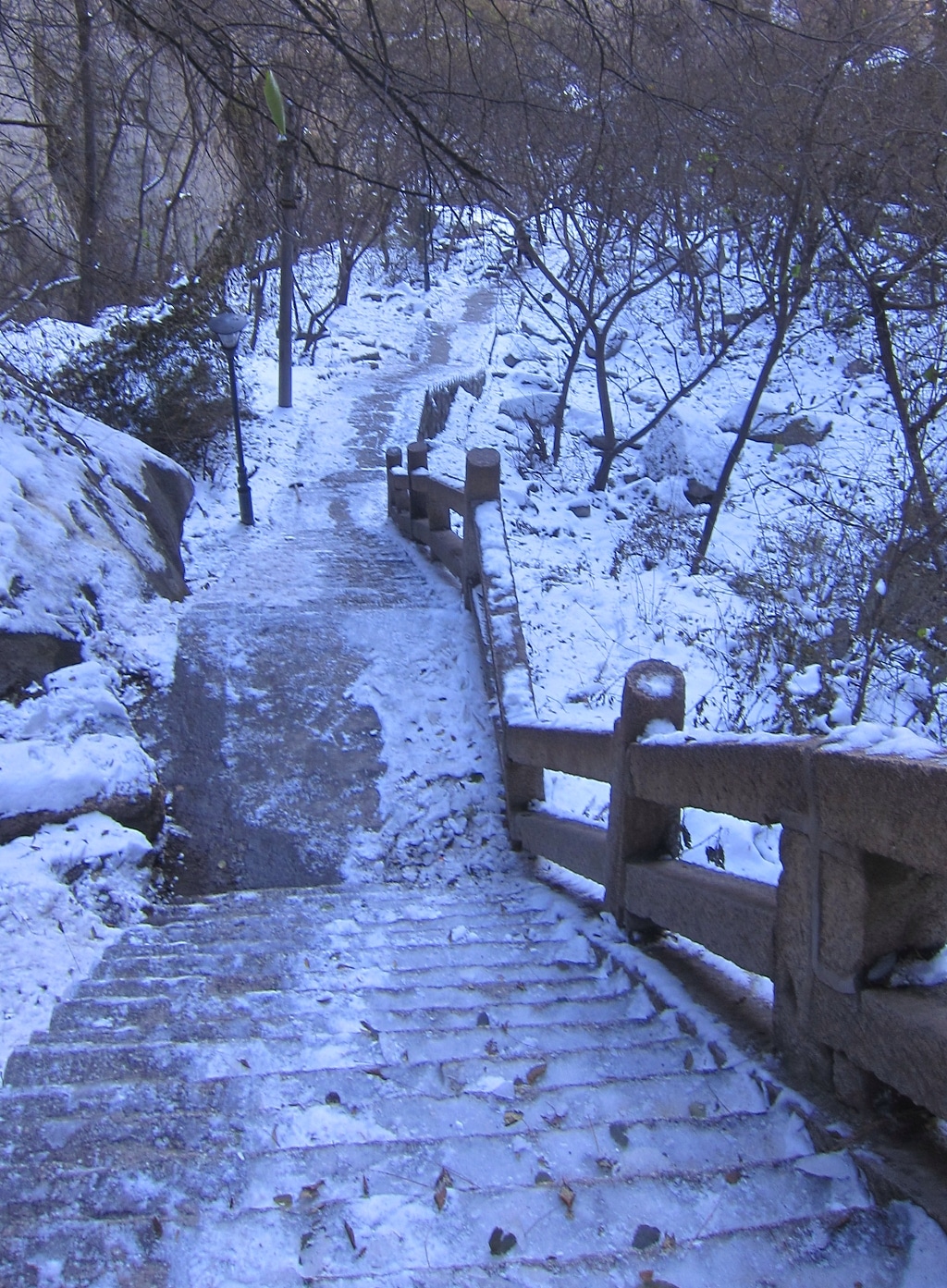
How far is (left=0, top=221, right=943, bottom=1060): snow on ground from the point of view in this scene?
219 inches

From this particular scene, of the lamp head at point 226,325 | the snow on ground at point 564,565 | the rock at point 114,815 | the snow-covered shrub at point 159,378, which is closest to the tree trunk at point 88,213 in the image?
the snow-covered shrub at point 159,378

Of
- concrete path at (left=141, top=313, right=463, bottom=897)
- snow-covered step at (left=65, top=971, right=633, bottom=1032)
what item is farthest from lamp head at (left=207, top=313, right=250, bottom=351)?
snow-covered step at (left=65, top=971, right=633, bottom=1032)

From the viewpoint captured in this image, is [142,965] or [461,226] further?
[461,226]

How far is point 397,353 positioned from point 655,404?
6739 mm

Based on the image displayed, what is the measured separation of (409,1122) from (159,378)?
12286 millimetres

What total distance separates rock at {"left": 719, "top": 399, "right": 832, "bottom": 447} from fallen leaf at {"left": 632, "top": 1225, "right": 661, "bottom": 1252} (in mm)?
16808

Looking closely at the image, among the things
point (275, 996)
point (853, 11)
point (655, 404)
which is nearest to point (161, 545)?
point (275, 996)

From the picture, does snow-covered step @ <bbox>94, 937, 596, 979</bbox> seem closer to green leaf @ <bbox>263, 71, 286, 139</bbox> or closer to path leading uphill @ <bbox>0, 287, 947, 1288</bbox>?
path leading uphill @ <bbox>0, 287, 947, 1288</bbox>

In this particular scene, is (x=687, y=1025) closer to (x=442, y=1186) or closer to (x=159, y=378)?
(x=442, y=1186)

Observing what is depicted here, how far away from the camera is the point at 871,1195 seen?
6.26 ft

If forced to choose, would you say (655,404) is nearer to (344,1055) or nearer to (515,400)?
(515,400)

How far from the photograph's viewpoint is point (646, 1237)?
1898 mm

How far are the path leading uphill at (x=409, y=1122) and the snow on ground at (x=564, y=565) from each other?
604 millimetres

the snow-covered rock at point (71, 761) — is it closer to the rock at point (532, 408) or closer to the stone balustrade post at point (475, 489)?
the stone balustrade post at point (475, 489)
